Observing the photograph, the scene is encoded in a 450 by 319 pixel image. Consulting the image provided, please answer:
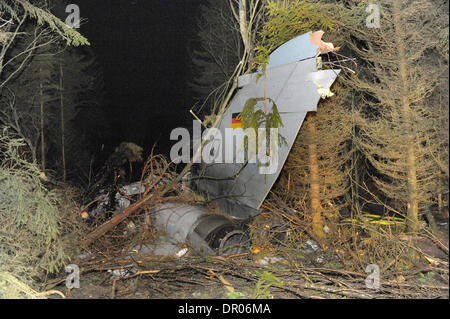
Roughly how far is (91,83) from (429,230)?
1147 cm

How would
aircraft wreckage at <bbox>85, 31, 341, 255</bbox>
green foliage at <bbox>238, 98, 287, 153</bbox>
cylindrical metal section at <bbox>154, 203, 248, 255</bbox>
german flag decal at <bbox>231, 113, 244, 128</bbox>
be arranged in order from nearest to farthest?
aircraft wreckage at <bbox>85, 31, 341, 255</bbox>
cylindrical metal section at <bbox>154, 203, 248, 255</bbox>
green foliage at <bbox>238, 98, 287, 153</bbox>
german flag decal at <bbox>231, 113, 244, 128</bbox>

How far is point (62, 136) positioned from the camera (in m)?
11.5

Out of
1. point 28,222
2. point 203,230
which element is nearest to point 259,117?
point 203,230

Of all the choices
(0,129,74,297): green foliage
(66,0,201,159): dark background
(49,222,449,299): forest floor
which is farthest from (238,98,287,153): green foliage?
(66,0,201,159): dark background

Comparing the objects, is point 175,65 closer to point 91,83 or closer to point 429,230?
point 91,83

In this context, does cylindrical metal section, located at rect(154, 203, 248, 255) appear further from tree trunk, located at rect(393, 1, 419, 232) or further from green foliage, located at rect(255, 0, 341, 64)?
green foliage, located at rect(255, 0, 341, 64)

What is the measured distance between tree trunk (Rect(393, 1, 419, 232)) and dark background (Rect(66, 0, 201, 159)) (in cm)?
732

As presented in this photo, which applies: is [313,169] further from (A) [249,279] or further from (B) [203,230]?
(A) [249,279]

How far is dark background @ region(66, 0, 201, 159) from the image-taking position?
10852mm

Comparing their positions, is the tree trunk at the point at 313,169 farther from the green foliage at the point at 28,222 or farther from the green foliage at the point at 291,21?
the green foliage at the point at 28,222

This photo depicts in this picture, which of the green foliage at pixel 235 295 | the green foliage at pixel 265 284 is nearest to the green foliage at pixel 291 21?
the green foliage at pixel 265 284

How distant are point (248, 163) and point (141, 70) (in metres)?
8.46

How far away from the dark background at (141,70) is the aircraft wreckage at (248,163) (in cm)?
490
